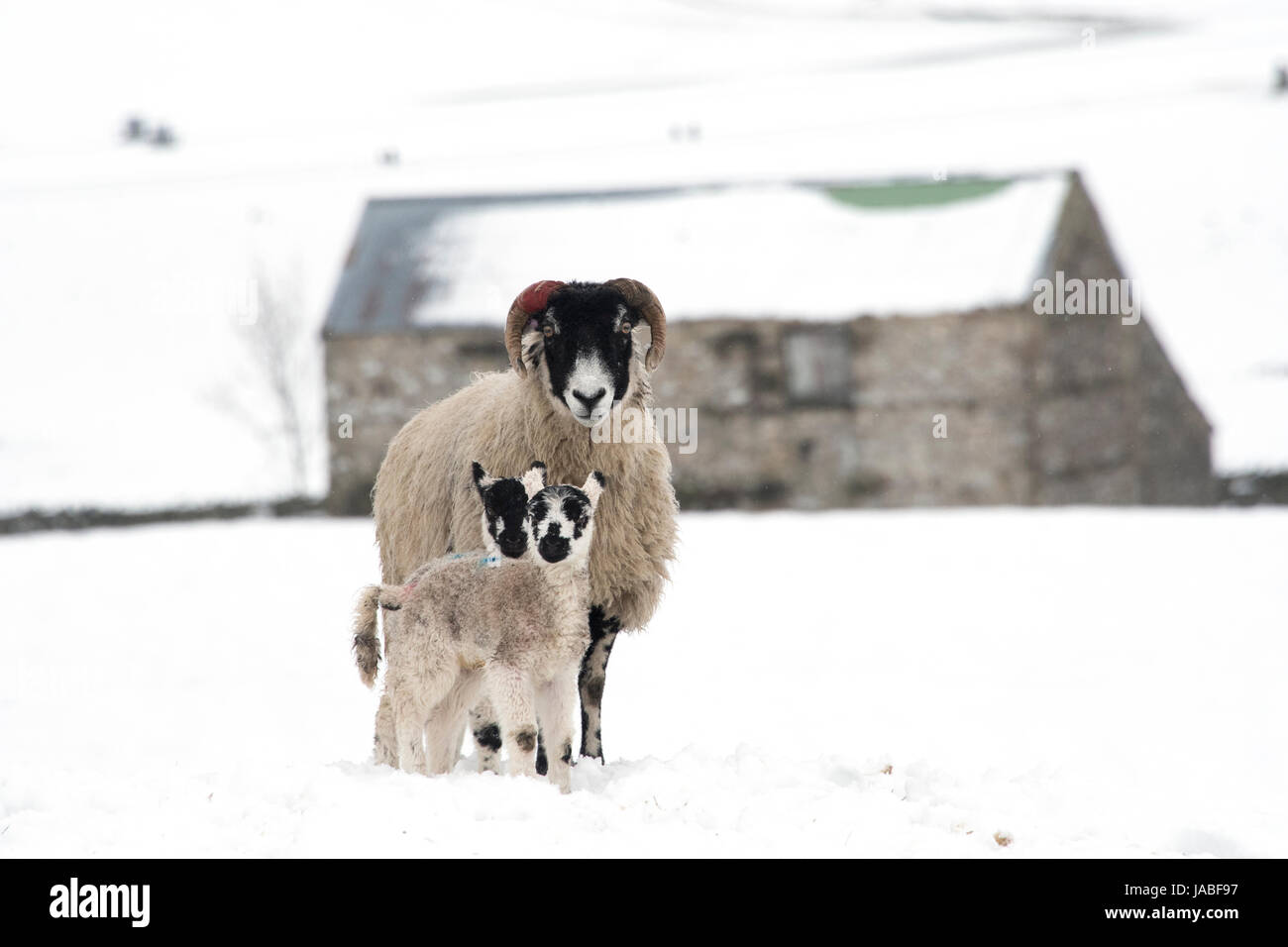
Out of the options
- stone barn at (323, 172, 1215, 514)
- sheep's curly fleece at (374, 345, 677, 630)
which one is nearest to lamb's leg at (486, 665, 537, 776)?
sheep's curly fleece at (374, 345, 677, 630)

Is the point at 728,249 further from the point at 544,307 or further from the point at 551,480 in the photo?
the point at 544,307

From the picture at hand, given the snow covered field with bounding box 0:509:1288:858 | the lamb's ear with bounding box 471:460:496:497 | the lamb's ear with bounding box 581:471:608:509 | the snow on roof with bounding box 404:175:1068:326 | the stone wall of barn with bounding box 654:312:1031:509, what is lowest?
the snow covered field with bounding box 0:509:1288:858

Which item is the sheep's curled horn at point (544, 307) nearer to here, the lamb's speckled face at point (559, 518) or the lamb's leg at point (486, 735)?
the lamb's speckled face at point (559, 518)

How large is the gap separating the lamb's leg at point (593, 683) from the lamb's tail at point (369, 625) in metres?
1.04

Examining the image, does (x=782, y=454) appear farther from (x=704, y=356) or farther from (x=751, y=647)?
(x=751, y=647)

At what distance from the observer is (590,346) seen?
579cm

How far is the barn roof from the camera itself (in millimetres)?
24688

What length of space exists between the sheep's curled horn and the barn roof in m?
18.4

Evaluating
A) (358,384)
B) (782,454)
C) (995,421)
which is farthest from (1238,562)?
(358,384)

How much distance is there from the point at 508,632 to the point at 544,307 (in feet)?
4.26

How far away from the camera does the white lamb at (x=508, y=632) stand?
5.51m

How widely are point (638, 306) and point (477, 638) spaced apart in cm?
147

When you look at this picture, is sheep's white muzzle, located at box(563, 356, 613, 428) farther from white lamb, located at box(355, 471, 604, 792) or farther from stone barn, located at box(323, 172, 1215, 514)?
stone barn, located at box(323, 172, 1215, 514)

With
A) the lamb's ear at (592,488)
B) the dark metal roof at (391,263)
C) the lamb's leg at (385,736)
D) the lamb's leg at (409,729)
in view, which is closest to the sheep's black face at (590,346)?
the lamb's ear at (592,488)
